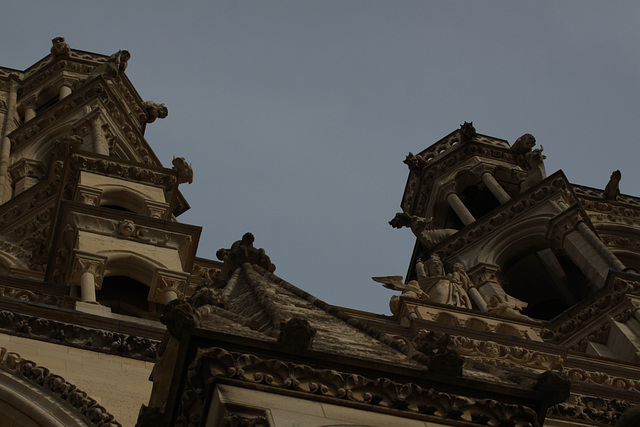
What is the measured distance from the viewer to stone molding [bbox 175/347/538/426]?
8.20 meters

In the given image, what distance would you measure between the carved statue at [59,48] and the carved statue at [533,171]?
16.1 m

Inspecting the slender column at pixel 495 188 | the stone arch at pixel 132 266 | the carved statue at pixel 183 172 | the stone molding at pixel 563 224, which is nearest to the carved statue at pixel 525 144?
the slender column at pixel 495 188

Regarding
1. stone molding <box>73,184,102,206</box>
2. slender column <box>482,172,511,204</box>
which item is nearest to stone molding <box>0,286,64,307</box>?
stone molding <box>73,184,102,206</box>

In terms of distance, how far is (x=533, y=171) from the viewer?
129ft

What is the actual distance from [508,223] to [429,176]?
19.9 ft

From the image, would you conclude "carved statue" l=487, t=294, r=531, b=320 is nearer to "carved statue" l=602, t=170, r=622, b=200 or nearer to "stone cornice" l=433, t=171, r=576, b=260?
"stone cornice" l=433, t=171, r=576, b=260

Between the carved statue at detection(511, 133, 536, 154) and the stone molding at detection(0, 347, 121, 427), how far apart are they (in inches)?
1267

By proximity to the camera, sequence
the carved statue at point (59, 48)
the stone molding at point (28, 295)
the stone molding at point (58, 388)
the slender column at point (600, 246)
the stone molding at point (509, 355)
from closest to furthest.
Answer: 1. the stone molding at point (58, 388)
2. the stone molding at point (28, 295)
3. the stone molding at point (509, 355)
4. the slender column at point (600, 246)
5. the carved statue at point (59, 48)

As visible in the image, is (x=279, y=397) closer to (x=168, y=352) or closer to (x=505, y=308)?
(x=168, y=352)

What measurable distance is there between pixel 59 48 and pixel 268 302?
36823mm

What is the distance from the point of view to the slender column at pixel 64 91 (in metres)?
42.1

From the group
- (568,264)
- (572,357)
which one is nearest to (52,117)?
(568,264)

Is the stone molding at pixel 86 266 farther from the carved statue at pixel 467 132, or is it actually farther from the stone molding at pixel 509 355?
the carved statue at pixel 467 132

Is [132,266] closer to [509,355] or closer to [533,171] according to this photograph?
[509,355]
